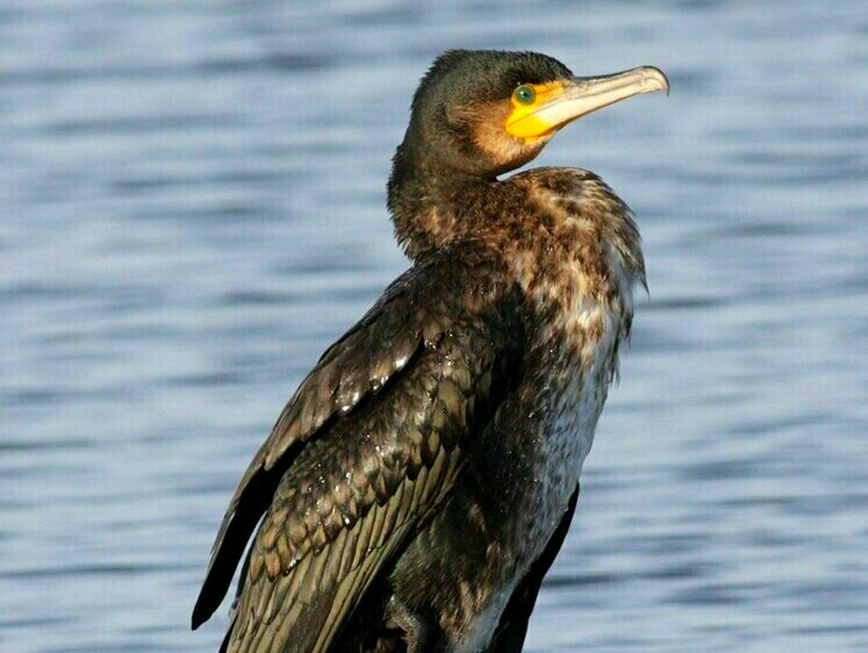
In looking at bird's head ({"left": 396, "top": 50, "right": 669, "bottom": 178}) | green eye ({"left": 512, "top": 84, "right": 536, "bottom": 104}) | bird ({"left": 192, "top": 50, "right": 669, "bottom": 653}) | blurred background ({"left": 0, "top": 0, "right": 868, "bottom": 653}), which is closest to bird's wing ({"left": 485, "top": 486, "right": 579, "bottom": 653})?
bird ({"left": 192, "top": 50, "right": 669, "bottom": 653})

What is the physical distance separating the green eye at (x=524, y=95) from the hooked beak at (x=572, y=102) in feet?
0.10

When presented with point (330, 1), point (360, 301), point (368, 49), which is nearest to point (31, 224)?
point (360, 301)

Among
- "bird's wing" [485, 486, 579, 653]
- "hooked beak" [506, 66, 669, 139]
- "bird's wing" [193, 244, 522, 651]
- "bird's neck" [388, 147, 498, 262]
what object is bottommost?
"bird's wing" [485, 486, 579, 653]

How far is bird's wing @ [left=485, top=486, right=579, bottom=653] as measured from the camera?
9023 mm

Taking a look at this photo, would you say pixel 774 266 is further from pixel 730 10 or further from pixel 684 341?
pixel 730 10

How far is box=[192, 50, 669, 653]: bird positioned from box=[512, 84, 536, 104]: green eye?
10 millimetres

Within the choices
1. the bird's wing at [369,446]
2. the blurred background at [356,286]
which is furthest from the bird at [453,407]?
the blurred background at [356,286]

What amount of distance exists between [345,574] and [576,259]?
1085mm

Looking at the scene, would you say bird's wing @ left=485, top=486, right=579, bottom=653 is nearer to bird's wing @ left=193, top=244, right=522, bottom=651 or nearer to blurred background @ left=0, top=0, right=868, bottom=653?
bird's wing @ left=193, top=244, right=522, bottom=651

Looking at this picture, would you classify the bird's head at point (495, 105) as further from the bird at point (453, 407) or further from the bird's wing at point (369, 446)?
the bird's wing at point (369, 446)

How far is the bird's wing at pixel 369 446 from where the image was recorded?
8531mm

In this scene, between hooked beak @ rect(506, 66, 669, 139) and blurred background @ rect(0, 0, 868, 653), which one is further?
blurred background @ rect(0, 0, 868, 653)

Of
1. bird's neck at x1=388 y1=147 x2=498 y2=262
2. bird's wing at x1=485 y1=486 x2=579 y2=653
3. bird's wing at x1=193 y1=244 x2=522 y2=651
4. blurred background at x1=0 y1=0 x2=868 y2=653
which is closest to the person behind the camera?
bird's wing at x1=193 y1=244 x2=522 y2=651

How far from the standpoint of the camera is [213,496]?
12055 millimetres
